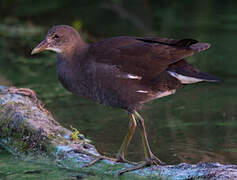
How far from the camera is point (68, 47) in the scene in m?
5.10

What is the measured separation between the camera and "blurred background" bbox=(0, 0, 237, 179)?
5.82 meters

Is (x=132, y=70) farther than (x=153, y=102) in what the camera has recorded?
No

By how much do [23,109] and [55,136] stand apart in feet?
2.11

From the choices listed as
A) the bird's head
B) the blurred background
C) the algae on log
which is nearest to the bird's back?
the bird's head

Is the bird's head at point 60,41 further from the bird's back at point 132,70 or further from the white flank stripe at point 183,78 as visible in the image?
the white flank stripe at point 183,78

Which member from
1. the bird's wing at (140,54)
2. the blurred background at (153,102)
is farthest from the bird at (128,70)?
the blurred background at (153,102)

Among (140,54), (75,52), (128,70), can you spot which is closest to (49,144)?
(75,52)

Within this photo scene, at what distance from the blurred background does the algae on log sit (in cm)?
17

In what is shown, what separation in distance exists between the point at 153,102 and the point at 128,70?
2.86m

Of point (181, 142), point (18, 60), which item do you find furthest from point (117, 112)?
point (18, 60)

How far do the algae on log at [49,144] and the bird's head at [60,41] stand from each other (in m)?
0.87

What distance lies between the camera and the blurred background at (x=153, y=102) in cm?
582

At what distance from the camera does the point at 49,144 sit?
5.25 meters

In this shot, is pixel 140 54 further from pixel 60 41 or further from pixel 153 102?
pixel 153 102
